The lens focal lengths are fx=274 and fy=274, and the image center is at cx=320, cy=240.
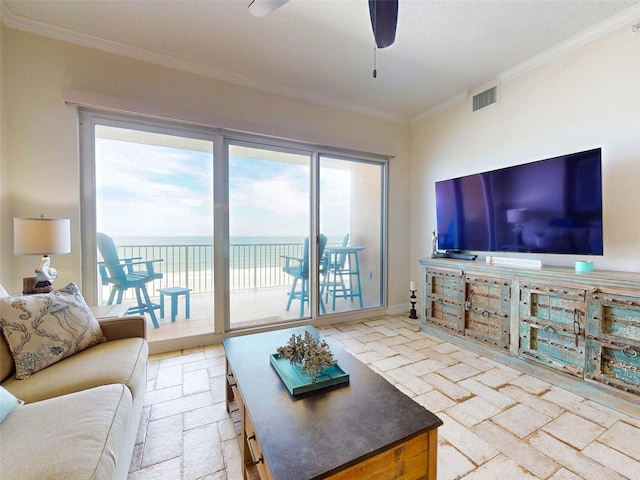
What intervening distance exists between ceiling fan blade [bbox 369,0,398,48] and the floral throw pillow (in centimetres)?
235

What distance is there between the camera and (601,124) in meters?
2.31

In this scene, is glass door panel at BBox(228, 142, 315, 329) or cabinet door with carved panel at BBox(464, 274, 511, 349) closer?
cabinet door with carved panel at BBox(464, 274, 511, 349)

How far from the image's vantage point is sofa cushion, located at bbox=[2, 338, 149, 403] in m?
1.22

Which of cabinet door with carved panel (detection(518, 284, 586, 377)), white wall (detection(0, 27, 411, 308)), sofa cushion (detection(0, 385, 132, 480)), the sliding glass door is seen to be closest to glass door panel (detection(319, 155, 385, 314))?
the sliding glass door

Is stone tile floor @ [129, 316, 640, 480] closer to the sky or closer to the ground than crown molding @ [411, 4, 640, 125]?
closer to the ground

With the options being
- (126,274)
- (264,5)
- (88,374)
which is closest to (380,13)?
(264,5)

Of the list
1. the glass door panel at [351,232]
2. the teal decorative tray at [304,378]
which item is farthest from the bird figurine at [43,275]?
the glass door panel at [351,232]

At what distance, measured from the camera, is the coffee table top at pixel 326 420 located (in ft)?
2.85

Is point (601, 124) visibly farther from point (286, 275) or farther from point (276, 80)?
point (286, 275)

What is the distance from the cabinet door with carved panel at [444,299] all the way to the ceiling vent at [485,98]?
1.97 m

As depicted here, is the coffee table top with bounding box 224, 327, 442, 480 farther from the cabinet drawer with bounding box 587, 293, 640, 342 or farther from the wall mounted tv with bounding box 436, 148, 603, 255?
the wall mounted tv with bounding box 436, 148, 603, 255

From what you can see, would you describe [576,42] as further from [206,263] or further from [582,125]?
[206,263]

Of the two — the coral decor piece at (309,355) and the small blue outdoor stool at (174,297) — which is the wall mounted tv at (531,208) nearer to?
the coral decor piece at (309,355)

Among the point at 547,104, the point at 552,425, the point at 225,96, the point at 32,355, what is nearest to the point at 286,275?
the point at 225,96
